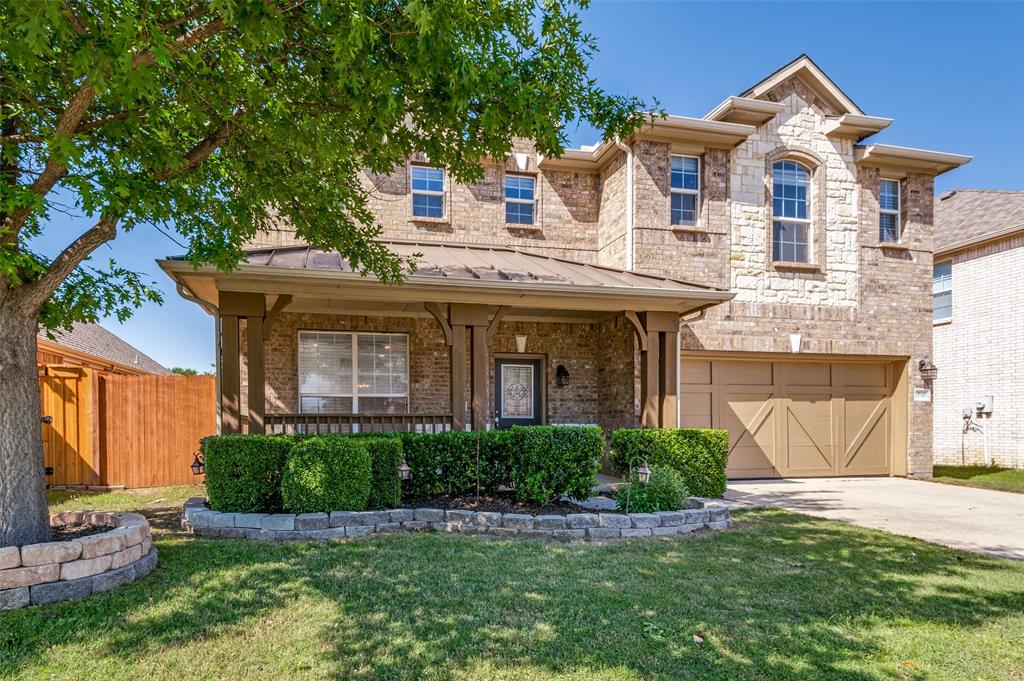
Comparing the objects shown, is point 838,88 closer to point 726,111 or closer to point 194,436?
point 726,111

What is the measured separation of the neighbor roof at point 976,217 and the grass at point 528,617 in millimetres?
11096

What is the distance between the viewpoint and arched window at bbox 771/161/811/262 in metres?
11.4

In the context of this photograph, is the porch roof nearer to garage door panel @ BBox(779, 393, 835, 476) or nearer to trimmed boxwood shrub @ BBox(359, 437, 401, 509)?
trimmed boxwood shrub @ BBox(359, 437, 401, 509)

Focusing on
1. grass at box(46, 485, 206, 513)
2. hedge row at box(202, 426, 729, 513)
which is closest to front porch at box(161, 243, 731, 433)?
hedge row at box(202, 426, 729, 513)

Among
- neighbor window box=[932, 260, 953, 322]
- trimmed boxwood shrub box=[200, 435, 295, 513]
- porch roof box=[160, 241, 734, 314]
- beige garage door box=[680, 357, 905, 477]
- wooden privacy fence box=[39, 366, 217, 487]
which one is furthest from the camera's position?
neighbor window box=[932, 260, 953, 322]

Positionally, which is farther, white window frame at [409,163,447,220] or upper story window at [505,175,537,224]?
upper story window at [505,175,537,224]

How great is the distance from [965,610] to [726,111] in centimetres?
930

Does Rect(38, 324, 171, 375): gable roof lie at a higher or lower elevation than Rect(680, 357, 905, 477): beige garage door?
higher

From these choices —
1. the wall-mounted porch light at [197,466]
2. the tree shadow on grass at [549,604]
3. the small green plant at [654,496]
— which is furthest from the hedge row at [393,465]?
the wall-mounted porch light at [197,466]

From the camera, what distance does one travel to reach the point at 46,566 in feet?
13.3

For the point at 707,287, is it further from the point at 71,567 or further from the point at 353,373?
the point at 71,567

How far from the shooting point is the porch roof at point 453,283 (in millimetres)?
7359

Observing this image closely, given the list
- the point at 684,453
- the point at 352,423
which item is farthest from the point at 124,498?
the point at 684,453

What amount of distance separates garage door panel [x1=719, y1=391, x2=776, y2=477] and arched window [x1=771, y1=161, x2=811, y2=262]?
2922mm
